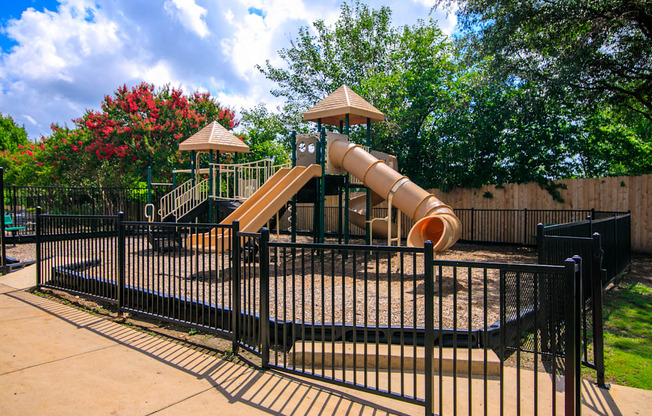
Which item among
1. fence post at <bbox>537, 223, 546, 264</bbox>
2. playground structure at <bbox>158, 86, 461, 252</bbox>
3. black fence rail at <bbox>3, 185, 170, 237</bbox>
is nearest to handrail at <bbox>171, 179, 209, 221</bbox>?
playground structure at <bbox>158, 86, 461, 252</bbox>

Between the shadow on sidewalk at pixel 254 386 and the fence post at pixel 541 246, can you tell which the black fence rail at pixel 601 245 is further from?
the shadow on sidewalk at pixel 254 386

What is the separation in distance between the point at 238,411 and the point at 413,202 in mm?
7646

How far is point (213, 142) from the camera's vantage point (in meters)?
14.6

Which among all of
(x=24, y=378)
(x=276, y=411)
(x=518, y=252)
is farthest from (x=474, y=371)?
(x=518, y=252)

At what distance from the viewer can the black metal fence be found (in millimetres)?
2816

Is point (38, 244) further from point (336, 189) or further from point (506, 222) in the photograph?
point (506, 222)

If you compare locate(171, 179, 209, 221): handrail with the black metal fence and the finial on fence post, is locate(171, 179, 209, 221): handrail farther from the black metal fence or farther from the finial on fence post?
the finial on fence post

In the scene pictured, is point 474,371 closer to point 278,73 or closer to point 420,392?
point 420,392

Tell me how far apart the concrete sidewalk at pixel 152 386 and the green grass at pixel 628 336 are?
1.44ft

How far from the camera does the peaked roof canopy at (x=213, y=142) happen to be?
14.6 metres

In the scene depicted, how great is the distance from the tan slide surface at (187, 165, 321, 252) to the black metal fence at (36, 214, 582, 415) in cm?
239

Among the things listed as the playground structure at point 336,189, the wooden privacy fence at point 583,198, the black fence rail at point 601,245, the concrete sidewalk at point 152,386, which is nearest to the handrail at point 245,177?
the playground structure at point 336,189

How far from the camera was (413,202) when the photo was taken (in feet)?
32.7

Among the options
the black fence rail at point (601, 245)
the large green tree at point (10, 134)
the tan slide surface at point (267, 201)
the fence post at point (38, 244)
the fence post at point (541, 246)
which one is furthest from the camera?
the large green tree at point (10, 134)
